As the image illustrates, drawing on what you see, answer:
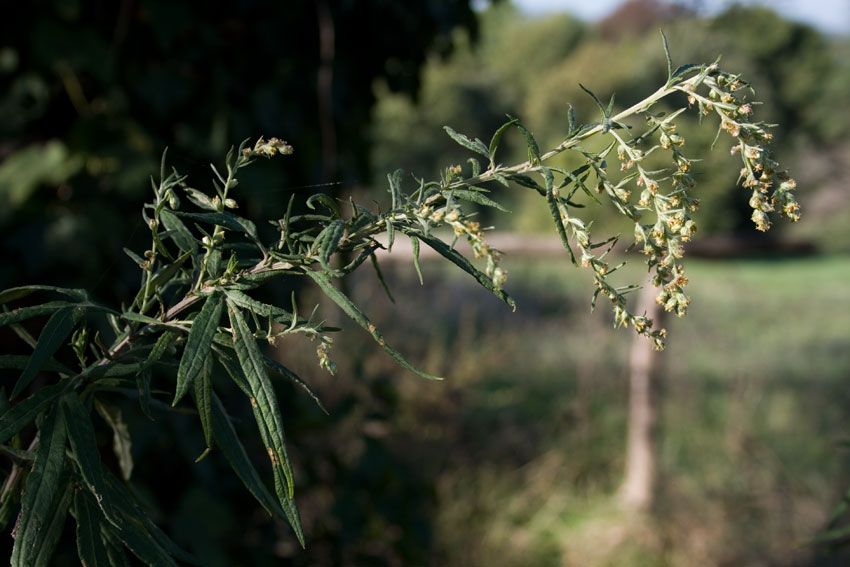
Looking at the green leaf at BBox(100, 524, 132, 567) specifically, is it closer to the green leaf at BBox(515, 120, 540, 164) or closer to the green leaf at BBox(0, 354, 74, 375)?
the green leaf at BBox(0, 354, 74, 375)

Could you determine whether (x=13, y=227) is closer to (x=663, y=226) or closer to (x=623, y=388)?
(x=663, y=226)

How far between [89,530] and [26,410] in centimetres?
8

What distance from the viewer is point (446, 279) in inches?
286

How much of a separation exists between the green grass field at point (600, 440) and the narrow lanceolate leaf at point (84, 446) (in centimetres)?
218

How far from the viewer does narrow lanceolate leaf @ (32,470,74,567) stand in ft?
1.29

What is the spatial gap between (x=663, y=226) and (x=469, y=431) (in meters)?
3.42

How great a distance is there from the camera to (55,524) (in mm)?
411

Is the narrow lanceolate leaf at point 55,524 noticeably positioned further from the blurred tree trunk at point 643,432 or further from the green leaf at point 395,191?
the blurred tree trunk at point 643,432

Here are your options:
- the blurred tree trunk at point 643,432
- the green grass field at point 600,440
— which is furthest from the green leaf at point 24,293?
the blurred tree trunk at point 643,432

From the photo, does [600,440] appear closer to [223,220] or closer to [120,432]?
[120,432]

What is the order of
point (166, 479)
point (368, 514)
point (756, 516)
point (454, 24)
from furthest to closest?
1. point (756, 516)
2. point (368, 514)
3. point (454, 24)
4. point (166, 479)

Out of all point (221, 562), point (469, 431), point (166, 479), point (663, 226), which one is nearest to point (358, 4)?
point (166, 479)

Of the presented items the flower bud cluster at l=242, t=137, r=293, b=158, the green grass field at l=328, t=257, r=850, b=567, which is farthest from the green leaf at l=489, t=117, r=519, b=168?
the green grass field at l=328, t=257, r=850, b=567

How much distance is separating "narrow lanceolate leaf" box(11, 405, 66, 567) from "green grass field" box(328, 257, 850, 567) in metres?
2.18
